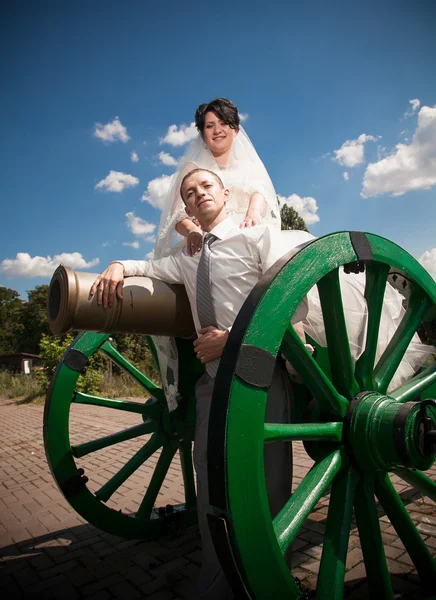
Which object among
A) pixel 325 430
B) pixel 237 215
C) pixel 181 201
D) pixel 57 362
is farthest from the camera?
pixel 57 362

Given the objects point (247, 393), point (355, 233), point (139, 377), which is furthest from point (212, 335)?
point (139, 377)

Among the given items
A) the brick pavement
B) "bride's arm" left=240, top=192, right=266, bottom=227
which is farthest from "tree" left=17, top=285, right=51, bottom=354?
"bride's arm" left=240, top=192, right=266, bottom=227

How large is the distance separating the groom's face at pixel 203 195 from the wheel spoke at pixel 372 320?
737 mm

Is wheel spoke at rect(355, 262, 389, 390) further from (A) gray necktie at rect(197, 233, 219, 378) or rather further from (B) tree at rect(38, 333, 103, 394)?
(B) tree at rect(38, 333, 103, 394)

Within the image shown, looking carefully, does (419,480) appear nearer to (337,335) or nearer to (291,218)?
(337,335)

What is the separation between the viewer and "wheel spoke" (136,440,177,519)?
2756mm

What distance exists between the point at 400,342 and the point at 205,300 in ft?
2.70

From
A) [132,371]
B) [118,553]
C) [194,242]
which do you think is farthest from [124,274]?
[118,553]

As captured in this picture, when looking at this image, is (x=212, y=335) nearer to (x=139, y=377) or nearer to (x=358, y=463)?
(x=358, y=463)

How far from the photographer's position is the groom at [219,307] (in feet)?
5.14

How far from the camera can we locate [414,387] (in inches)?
72.1

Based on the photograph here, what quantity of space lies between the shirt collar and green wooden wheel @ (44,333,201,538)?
704 mm

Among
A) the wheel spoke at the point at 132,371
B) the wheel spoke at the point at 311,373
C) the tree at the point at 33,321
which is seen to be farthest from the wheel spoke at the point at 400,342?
the tree at the point at 33,321

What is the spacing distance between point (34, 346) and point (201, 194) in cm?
4136
